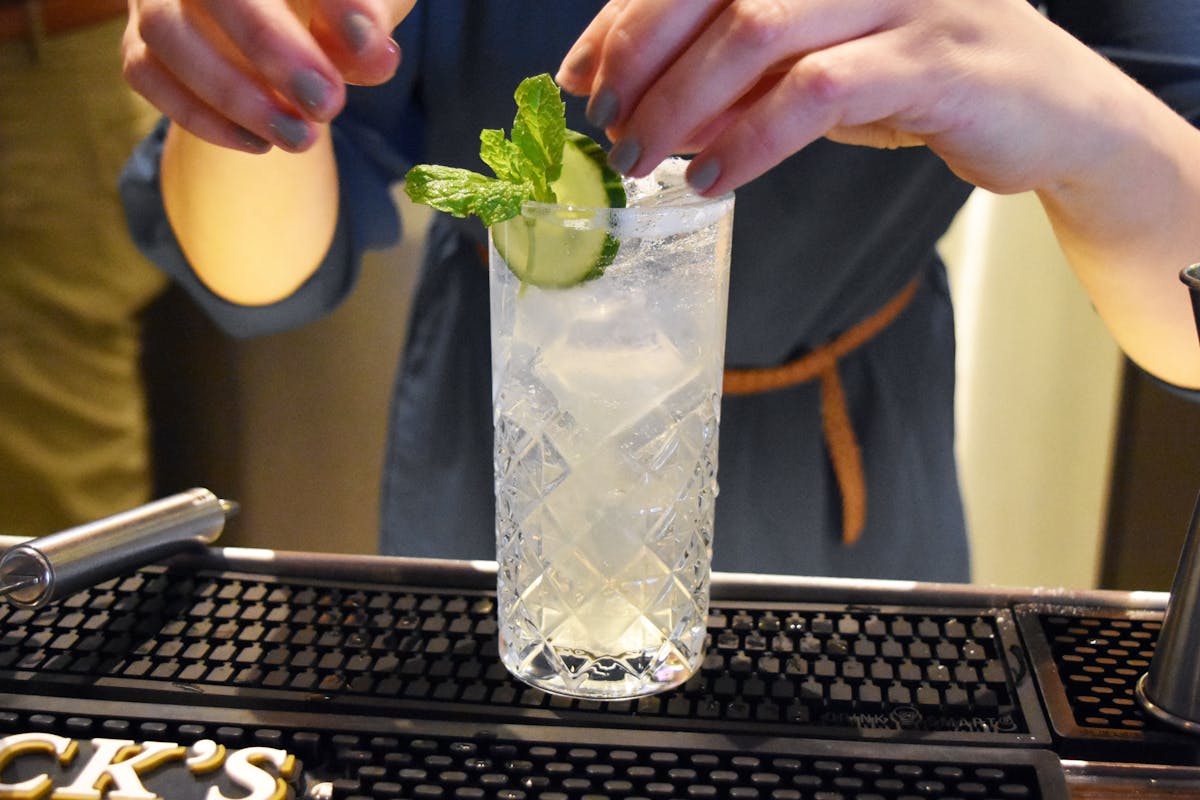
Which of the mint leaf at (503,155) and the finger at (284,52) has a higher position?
the finger at (284,52)

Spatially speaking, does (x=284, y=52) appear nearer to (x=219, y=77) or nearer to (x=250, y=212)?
(x=219, y=77)

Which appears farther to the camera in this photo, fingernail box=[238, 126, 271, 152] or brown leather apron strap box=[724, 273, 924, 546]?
brown leather apron strap box=[724, 273, 924, 546]

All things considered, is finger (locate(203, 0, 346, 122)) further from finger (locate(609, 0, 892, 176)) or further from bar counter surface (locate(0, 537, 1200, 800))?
bar counter surface (locate(0, 537, 1200, 800))

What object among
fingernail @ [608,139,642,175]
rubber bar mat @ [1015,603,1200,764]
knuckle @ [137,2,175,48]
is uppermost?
knuckle @ [137,2,175,48]

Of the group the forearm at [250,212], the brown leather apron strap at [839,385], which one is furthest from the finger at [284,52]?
the brown leather apron strap at [839,385]

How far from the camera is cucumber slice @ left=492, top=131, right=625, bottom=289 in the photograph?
692 mm

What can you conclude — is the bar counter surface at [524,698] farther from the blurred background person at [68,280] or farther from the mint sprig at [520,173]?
the blurred background person at [68,280]

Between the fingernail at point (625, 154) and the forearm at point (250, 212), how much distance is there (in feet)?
2.04

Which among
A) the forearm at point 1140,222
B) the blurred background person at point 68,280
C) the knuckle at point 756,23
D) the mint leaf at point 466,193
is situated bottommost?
the blurred background person at point 68,280

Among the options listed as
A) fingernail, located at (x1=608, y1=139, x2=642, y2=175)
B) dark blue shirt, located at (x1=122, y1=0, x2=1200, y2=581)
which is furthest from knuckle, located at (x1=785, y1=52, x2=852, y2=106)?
dark blue shirt, located at (x1=122, y1=0, x2=1200, y2=581)

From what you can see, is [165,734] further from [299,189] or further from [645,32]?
[299,189]

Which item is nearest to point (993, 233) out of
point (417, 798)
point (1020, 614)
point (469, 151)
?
point (469, 151)

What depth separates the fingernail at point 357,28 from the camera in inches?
29.0

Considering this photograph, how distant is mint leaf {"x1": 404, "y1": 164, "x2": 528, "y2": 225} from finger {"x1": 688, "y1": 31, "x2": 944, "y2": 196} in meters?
0.11
